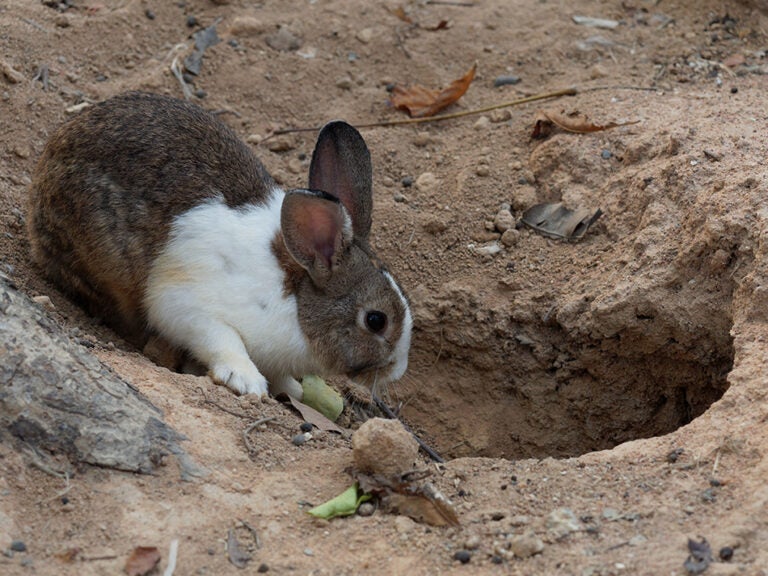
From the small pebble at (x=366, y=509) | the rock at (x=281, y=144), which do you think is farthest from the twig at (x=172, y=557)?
the rock at (x=281, y=144)

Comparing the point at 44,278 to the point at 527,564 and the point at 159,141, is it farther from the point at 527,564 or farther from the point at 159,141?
the point at 527,564

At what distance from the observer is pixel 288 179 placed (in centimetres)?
725

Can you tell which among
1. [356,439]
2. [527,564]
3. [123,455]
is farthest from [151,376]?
[527,564]

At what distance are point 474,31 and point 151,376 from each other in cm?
462

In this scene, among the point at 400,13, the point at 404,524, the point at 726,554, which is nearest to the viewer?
the point at 726,554

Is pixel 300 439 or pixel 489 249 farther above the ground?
pixel 300 439

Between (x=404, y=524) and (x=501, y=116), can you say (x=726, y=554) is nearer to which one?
(x=404, y=524)

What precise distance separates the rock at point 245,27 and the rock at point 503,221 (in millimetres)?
2639

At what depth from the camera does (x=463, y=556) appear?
12.1ft

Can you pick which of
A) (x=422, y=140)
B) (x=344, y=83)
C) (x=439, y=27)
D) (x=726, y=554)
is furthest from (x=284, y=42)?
(x=726, y=554)

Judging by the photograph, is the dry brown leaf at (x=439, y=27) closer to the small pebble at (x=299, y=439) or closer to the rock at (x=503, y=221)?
the rock at (x=503, y=221)

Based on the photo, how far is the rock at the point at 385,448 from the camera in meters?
4.06

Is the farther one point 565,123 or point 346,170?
point 565,123

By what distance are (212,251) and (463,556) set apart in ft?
8.72
